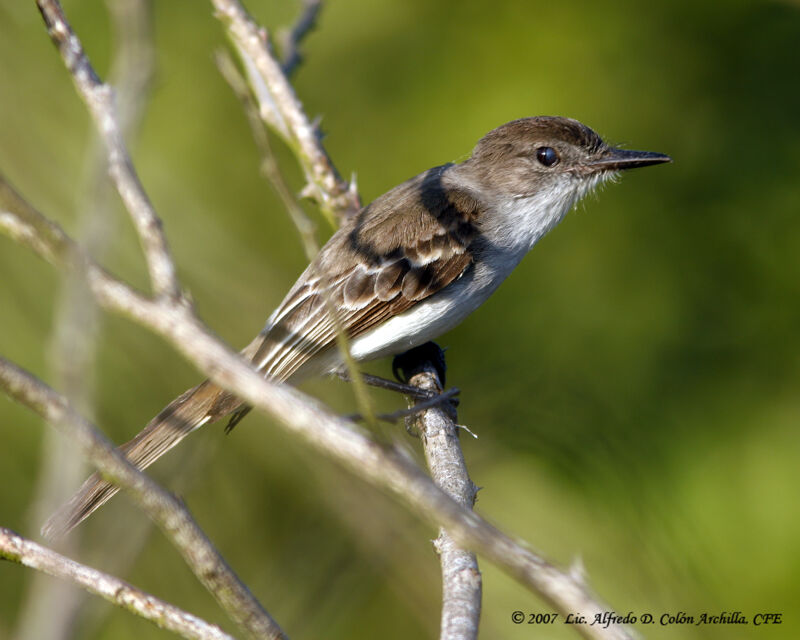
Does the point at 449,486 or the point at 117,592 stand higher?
the point at 449,486

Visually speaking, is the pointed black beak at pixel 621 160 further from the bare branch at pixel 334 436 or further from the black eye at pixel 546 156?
the bare branch at pixel 334 436

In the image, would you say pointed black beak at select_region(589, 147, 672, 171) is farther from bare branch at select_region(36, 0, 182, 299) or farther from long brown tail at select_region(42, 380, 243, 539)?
bare branch at select_region(36, 0, 182, 299)

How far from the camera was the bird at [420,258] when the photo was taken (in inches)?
155

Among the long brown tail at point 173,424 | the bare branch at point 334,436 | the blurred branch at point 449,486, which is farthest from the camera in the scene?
the long brown tail at point 173,424

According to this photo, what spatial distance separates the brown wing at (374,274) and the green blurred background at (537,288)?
25 cm

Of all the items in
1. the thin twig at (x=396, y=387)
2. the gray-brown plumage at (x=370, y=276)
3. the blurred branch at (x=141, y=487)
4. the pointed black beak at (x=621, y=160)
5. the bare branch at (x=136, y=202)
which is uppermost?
the pointed black beak at (x=621, y=160)

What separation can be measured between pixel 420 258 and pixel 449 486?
135 centimetres

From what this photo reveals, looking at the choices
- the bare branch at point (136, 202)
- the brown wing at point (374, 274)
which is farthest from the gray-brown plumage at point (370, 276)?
the bare branch at point (136, 202)

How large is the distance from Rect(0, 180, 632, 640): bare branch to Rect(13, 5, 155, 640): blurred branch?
0.29 ft

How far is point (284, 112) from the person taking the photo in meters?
4.44

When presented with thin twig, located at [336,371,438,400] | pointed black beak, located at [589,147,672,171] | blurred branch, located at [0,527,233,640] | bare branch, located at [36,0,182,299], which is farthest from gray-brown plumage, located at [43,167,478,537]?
bare branch, located at [36,0,182,299]

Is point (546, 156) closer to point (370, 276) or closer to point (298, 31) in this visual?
point (370, 276)

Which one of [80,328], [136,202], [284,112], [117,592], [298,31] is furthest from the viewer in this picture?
[284,112]

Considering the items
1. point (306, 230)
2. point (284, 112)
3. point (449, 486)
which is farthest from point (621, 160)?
point (306, 230)
